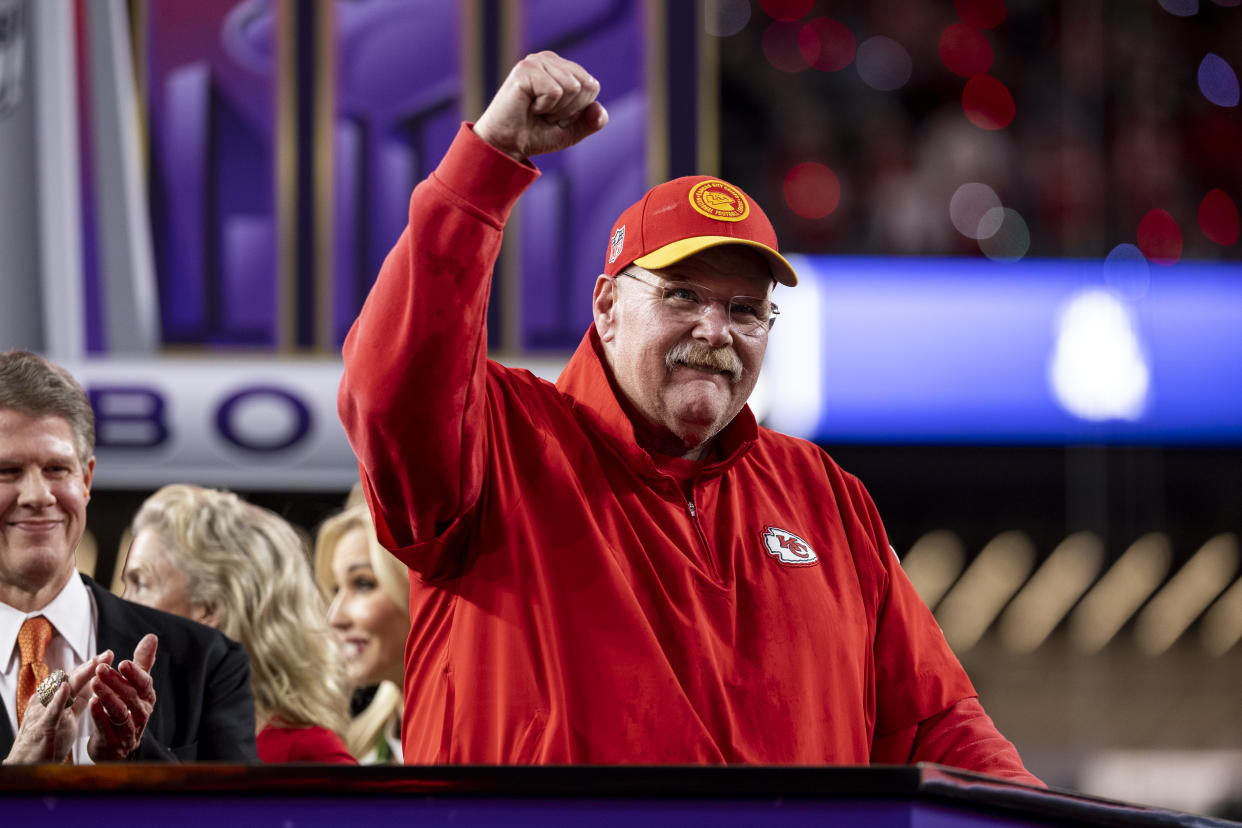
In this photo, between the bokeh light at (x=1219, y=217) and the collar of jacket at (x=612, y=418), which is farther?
the bokeh light at (x=1219, y=217)

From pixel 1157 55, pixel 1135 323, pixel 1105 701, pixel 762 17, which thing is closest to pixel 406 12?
pixel 762 17

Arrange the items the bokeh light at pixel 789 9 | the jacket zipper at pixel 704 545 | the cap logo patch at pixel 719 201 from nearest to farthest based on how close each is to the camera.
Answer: the jacket zipper at pixel 704 545
the cap logo patch at pixel 719 201
the bokeh light at pixel 789 9

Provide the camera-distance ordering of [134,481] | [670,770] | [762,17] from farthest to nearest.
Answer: [762,17] < [134,481] < [670,770]

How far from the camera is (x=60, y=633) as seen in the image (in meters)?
1.94

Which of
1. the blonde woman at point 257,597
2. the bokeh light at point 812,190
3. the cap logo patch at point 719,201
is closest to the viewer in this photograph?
the cap logo patch at point 719,201

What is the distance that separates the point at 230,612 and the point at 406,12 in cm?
358

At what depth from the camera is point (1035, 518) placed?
677 centimetres

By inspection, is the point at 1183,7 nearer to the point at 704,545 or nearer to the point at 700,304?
the point at 700,304

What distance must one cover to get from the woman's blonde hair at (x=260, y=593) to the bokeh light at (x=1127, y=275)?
4387 millimetres

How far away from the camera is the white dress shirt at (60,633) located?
6.14 ft

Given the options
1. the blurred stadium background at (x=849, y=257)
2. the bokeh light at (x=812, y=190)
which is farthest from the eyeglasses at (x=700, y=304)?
the bokeh light at (x=812, y=190)

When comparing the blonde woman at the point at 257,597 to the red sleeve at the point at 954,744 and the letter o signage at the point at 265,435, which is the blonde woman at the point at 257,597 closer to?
the red sleeve at the point at 954,744

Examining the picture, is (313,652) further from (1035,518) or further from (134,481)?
(1035,518)

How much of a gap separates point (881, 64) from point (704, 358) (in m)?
6.17
